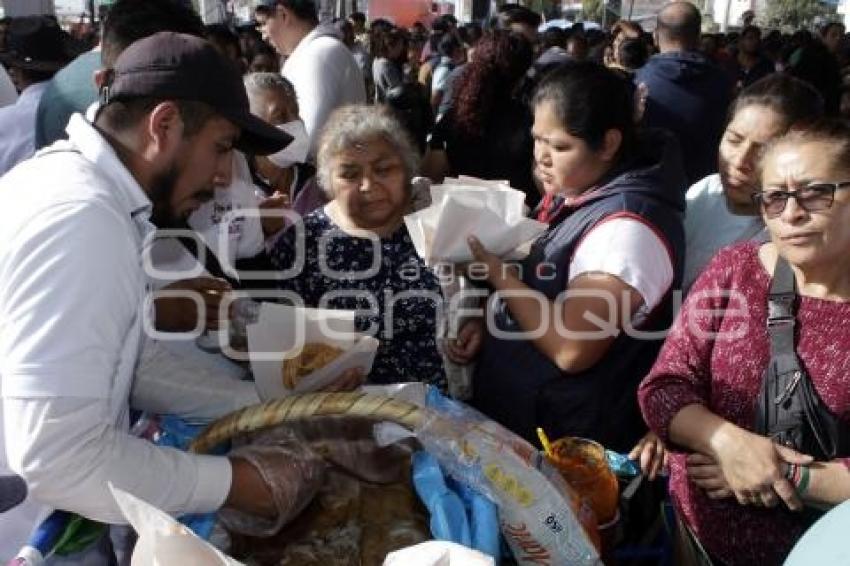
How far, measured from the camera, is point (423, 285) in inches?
94.7

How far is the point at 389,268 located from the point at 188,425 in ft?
2.93

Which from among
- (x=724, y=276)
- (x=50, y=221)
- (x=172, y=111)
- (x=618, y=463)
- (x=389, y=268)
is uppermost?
(x=172, y=111)

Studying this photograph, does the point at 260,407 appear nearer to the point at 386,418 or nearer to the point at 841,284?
the point at 386,418

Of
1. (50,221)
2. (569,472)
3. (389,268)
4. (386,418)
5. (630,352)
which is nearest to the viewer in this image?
(50,221)

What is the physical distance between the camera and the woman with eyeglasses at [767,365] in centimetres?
149

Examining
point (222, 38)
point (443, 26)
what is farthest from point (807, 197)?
point (443, 26)

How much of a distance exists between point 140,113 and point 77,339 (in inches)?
18.6

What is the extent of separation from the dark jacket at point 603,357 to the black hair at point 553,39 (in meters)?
6.40

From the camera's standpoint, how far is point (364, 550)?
4.86 feet

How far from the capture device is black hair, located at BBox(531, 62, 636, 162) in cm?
213

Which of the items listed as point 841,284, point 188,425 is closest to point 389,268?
point 188,425

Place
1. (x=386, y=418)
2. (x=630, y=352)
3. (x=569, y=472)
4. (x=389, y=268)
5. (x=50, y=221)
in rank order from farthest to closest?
(x=389, y=268)
(x=630, y=352)
(x=569, y=472)
(x=386, y=418)
(x=50, y=221)

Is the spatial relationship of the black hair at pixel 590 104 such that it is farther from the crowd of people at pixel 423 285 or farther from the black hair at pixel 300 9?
the black hair at pixel 300 9

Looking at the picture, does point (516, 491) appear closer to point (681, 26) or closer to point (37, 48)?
point (37, 48)
